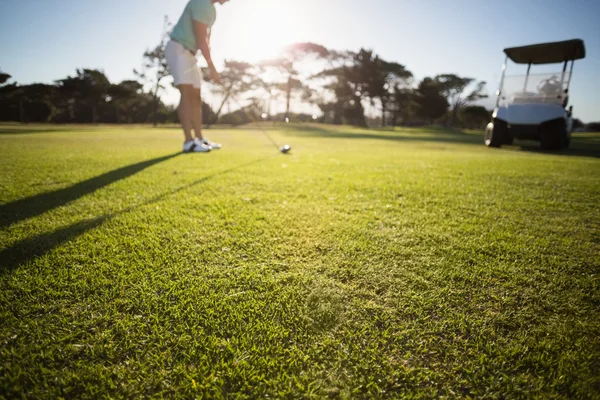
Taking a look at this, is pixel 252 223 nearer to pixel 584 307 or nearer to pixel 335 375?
pixel 335 375

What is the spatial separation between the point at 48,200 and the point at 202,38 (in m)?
3.66

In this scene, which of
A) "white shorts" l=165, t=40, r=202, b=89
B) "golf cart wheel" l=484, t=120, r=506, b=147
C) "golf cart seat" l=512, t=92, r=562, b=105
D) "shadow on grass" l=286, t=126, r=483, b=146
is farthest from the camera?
"shadow on grass" l=286, t=126, r=483, b=146

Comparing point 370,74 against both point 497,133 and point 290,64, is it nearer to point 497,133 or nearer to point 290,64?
point 290,64

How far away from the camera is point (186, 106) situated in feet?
16.1

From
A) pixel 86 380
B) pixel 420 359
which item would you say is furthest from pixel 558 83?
pixel 86 380

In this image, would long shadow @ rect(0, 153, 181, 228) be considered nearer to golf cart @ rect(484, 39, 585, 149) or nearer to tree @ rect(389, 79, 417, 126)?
golf cart @ rect(484, 39, 585, 149)

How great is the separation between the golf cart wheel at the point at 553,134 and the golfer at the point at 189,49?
9.05m

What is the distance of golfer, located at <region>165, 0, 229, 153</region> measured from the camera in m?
4.45

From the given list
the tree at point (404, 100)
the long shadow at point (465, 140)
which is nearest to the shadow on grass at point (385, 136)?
the long shadow at point (465, 140)

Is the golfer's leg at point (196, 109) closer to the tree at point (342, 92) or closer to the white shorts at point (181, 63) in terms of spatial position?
the white shorts at point (181, 63)

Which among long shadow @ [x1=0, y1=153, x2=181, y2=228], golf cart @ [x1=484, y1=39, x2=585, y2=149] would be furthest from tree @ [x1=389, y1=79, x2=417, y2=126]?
long shadow @ [x1=0, y1=153, x2=181, y2=228]

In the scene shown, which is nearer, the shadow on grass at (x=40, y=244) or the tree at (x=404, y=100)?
the shadow on grass at (x=40, y=244)

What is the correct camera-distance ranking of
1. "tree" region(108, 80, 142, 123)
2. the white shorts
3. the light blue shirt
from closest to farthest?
the light blue shirt → the white shorts → "tree" region(108, 80, 142, 123)

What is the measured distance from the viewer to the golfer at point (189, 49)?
14.6ft
